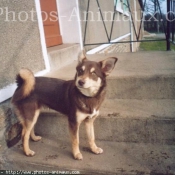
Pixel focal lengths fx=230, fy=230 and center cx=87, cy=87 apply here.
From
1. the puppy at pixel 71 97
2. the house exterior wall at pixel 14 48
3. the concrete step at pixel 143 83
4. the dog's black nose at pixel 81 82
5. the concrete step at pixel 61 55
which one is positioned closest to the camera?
the dog's black nose at pixel 81 82

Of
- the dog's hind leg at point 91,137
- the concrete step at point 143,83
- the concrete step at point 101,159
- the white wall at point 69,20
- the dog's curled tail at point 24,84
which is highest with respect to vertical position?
the white wall at point 69,20

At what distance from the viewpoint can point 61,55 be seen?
3676mm

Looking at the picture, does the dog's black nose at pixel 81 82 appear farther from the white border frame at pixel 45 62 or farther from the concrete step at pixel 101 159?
the white border frame at pixel 45 62

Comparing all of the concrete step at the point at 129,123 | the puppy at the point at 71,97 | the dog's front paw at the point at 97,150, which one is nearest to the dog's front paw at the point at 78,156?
the puppy at the point at 71,97

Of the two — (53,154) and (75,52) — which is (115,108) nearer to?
(53,154)

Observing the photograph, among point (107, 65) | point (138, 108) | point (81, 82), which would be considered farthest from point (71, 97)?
point (138, 108)

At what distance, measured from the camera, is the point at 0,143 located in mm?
2275

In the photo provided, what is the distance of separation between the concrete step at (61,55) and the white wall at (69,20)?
24 cm

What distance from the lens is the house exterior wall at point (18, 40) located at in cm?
248

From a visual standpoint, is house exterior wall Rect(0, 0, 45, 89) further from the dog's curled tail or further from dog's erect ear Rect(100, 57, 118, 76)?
dog's erect ear Rect(100, 57, 118, 76)

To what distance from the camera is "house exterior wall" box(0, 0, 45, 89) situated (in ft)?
8.13

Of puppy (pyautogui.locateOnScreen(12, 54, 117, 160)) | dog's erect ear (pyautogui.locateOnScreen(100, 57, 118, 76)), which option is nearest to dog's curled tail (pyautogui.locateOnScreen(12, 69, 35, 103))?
puppy (pyautogui.locateOnScreen(12, 54, 117, 160))

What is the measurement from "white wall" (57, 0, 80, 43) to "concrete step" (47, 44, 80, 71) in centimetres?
24

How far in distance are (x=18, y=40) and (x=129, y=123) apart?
5.23 feet
